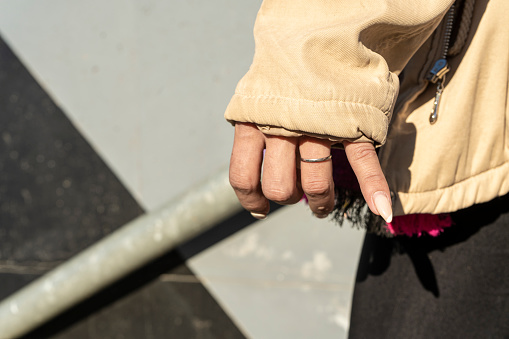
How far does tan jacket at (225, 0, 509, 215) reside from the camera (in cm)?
51

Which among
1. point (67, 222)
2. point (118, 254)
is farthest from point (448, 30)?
point (67, 222)

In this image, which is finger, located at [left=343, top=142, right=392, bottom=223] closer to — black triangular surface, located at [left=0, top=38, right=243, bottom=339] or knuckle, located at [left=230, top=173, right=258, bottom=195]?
knuckle, located at [left=230, top=173, right=258, bottom=195]

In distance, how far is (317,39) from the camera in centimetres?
52

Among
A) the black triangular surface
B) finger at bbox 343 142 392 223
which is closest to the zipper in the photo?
finger at bbox 343 142 392 223

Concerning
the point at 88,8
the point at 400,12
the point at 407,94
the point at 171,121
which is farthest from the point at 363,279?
the point at 88,8

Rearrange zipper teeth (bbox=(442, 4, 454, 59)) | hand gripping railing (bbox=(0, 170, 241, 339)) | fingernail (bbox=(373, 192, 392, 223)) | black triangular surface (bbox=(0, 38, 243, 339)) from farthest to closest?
1. black triangular surface (bbox=(0, 38, 243, 339))
2. hand gripping railing (bbox=(0, 170, 241, 339))
3. zipper teeth (bbox=(442, 4, 454, 59))
4. fingernail (bbox=(373, 192, 392, 223))

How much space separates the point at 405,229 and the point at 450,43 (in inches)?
11.9

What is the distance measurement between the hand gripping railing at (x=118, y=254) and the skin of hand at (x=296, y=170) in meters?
0.83

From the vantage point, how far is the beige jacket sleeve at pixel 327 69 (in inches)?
20.0

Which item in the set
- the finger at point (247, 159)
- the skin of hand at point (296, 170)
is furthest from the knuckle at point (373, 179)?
the finger at point (247, 159)

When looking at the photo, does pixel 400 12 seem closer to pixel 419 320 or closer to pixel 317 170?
pixel 317 170

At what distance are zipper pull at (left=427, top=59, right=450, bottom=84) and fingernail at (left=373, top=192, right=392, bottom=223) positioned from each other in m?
0.25

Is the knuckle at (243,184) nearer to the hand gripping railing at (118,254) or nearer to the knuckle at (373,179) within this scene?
the knuckle at (373,179)

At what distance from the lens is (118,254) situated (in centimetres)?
152
